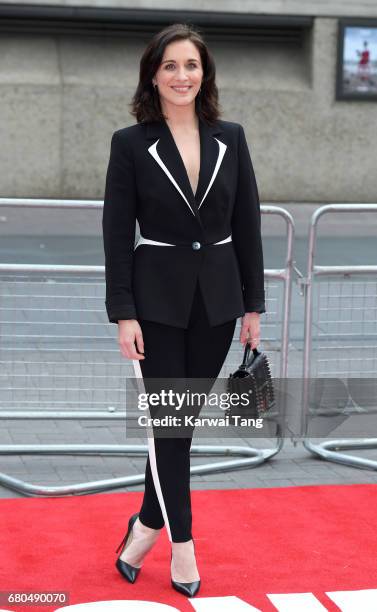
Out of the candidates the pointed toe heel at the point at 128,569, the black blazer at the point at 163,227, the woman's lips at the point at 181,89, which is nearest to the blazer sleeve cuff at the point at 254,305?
the black blazer at the point at 163,227

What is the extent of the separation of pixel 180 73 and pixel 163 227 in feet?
1.84

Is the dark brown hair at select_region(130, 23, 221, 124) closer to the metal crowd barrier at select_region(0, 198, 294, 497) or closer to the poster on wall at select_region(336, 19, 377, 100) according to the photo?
the metal crowd barrier at select_region(0, 198, 294, 497)

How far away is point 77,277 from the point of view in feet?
20.6

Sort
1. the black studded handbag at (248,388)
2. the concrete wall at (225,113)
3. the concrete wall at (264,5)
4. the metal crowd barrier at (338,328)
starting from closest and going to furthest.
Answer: the black studded handbag at (248,388)
the metal crowd barrier at (338,328)
the concrete wall at (264,5)
the concrete wall at (225,113)

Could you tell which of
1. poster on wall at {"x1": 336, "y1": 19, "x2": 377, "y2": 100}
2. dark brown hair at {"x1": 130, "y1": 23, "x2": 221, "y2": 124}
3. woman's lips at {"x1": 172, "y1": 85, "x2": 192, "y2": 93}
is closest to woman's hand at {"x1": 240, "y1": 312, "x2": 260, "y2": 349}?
dark brown hair at {"x1": 130, "y1": 23, "x2": 221, "y2": 124}

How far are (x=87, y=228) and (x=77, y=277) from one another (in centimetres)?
945

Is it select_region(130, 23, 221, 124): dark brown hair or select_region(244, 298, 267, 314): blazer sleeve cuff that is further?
select_region(244, 298, 267, 314): blazer sleeve cuff

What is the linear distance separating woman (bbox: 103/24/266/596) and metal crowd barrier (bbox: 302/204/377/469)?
1.90m

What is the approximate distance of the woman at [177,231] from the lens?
442 centimetres

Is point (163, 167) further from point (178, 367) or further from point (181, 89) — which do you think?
point (178, 367)

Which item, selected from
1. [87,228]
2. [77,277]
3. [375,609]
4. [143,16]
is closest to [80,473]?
[77,277]

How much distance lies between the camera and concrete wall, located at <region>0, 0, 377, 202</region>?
696 inches

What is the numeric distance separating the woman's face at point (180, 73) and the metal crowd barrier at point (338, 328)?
6.83 feet

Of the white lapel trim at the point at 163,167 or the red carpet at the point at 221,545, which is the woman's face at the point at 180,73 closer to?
the white lapel trim at the point at 163,167
